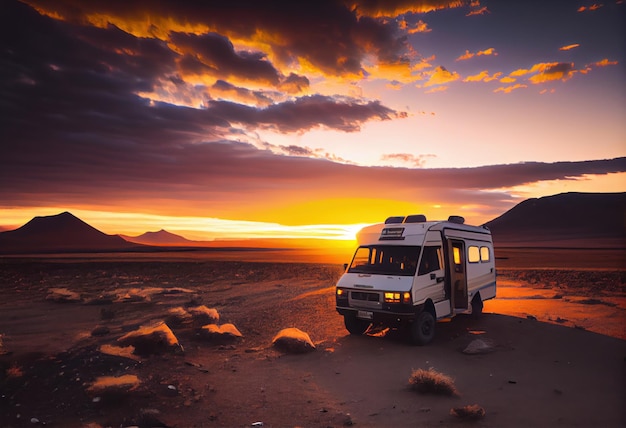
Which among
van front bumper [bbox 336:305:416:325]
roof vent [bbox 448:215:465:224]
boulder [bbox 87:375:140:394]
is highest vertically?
roof vent [bbox 448:215:465:224]

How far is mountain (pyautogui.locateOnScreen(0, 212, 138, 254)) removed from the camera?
518ft

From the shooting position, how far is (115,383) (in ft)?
23.6

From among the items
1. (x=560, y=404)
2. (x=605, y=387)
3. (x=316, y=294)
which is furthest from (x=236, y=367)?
(x=316, y=294)

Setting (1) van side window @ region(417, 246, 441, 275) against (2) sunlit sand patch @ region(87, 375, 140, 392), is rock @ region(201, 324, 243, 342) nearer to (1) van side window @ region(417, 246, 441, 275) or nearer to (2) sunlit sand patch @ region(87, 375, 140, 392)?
(2) sunlit sand patch @ region(87, 375, 140, 392)

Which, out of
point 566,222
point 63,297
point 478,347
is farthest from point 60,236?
point 566,222

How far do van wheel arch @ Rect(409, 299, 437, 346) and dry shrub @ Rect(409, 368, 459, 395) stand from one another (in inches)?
104

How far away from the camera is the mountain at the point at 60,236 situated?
15788 centimetres

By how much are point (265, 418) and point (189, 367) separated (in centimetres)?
337

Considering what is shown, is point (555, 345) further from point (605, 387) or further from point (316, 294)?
point (316, 294)

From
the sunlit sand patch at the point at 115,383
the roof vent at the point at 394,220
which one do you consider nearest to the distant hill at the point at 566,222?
the roof vent at the point at 394,220

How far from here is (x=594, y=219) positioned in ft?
461

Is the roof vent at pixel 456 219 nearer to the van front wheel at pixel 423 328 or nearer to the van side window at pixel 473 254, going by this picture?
the van side window at pixel 473 254

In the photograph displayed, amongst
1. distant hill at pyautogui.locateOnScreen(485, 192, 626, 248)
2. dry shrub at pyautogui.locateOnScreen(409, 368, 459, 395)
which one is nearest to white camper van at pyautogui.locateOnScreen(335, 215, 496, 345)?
dry shrub at pyautogui.locateOnScreen(409, 368, 459, 395)

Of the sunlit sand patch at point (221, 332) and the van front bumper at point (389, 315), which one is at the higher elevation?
the van front bumper at point (389, 315)
